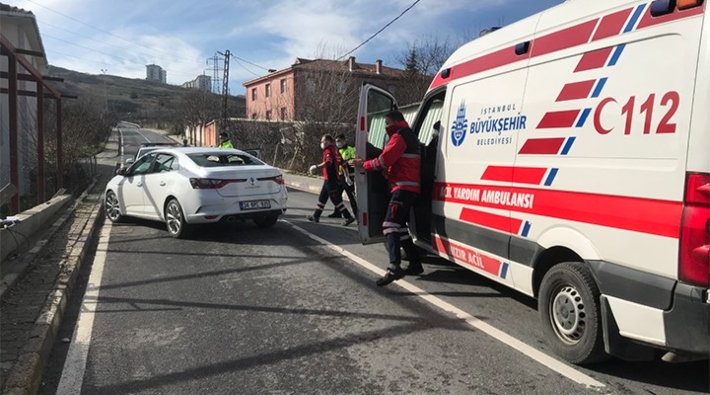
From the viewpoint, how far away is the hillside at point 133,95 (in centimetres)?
9972

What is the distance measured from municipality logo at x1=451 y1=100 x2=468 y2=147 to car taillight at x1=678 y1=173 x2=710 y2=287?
229 cm

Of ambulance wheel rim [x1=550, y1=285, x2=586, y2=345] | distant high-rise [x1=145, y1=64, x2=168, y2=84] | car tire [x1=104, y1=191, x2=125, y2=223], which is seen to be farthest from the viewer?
distant high-rise [x1=145, y1=64, x2=168, y2=84]

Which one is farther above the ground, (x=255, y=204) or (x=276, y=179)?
(x=276, y=179)

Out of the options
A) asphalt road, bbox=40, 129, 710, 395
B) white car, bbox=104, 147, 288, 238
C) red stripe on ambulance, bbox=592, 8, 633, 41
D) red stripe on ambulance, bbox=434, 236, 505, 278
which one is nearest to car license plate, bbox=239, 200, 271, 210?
white car, bbox=104, 147, 288, 238

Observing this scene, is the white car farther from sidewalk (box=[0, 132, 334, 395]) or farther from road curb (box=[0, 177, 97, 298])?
road curb (box=[0, 177, 97, 298])

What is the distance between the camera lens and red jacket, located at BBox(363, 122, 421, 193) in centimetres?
535

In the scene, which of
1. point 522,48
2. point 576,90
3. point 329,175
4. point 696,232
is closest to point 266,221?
point 329,175

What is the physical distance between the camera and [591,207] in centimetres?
333

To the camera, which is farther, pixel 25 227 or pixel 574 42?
pixel 25 227

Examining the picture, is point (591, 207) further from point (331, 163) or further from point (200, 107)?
point (200, 107)

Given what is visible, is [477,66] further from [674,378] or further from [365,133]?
[674,378]

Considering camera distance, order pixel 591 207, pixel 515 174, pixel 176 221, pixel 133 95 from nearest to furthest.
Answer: pixel 591 207
pixel 515 174
pixel 176 221
pixel 133 95

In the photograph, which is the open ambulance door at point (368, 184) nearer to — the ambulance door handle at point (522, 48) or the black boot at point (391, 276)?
the black boot at point (391, 276)

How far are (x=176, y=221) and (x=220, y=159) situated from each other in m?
1.24
